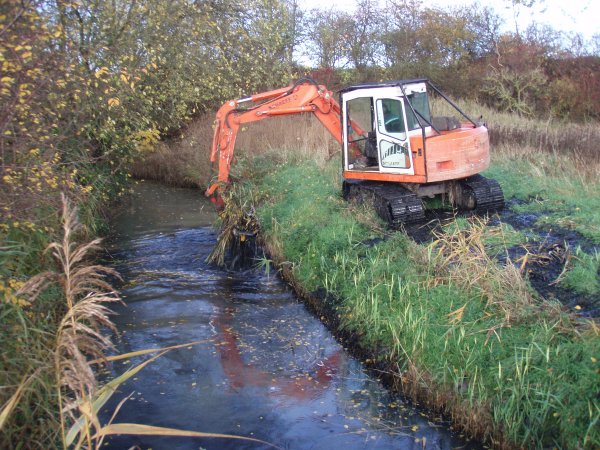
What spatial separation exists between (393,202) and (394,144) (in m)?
1.03

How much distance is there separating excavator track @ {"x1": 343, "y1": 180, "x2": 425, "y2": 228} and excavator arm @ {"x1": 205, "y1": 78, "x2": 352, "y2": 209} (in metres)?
1.37

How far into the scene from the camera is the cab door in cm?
1039

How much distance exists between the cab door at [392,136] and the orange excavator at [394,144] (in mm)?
16

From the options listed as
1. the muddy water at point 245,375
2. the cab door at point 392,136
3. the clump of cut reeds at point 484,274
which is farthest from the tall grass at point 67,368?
the cab door at point 392,136

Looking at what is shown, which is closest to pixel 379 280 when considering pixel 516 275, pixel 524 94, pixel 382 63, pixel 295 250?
pixel 516 275

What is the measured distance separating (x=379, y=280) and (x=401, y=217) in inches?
93.1

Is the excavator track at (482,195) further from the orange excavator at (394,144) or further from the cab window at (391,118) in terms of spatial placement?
the cab window at (391,118)

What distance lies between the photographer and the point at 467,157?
10.4 m

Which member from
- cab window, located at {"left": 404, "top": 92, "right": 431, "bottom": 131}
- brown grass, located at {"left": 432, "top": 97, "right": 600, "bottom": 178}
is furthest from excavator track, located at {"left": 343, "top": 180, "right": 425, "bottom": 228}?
brown grass, located at {"left": 432, "top": 97, "right": 600, "bottom": 178}

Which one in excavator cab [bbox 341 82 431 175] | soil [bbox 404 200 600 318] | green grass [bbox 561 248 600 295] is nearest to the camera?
soil [bbox 404 200 600 318]

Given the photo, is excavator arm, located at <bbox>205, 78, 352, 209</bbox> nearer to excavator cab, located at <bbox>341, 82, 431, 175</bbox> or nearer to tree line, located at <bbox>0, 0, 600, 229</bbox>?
excavator cab, located at <bbox>341, 82, 431, 175</bbox>

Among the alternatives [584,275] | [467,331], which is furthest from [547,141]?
[467,331]

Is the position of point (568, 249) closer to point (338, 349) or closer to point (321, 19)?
point (338, 349)

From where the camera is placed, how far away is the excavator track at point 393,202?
10.2 metres
